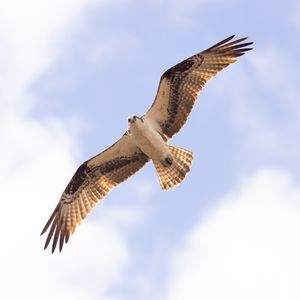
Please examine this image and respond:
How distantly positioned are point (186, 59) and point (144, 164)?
95.0 inches

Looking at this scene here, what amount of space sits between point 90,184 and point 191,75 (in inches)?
128

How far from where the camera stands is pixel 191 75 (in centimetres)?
1978

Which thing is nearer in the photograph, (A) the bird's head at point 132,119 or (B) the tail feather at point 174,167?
(A) the bird's head at point 132,119

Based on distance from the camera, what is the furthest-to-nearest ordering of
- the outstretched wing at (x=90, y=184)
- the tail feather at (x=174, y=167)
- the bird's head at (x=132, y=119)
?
the outstretched wing at (x=90, y=184) → the tail feather at (x=174, y=167) → the bird's head at (x=132, y=119)

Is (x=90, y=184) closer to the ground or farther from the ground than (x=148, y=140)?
farther from the ground

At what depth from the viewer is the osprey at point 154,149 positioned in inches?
777

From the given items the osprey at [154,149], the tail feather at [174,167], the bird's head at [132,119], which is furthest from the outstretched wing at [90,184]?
the bird's head at [132,119]

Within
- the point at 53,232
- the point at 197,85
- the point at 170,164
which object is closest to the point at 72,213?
the point at 53,232

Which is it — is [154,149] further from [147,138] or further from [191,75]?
[191,75]

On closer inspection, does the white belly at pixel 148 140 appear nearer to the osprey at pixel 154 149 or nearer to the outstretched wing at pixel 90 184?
the osprey at pixel 154 149

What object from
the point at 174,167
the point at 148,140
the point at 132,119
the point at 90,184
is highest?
the point at 90,184

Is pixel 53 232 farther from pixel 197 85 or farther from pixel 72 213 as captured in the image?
pixel 197 85

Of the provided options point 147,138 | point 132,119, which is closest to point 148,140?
point 147,138

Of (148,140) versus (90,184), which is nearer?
(148,140)
